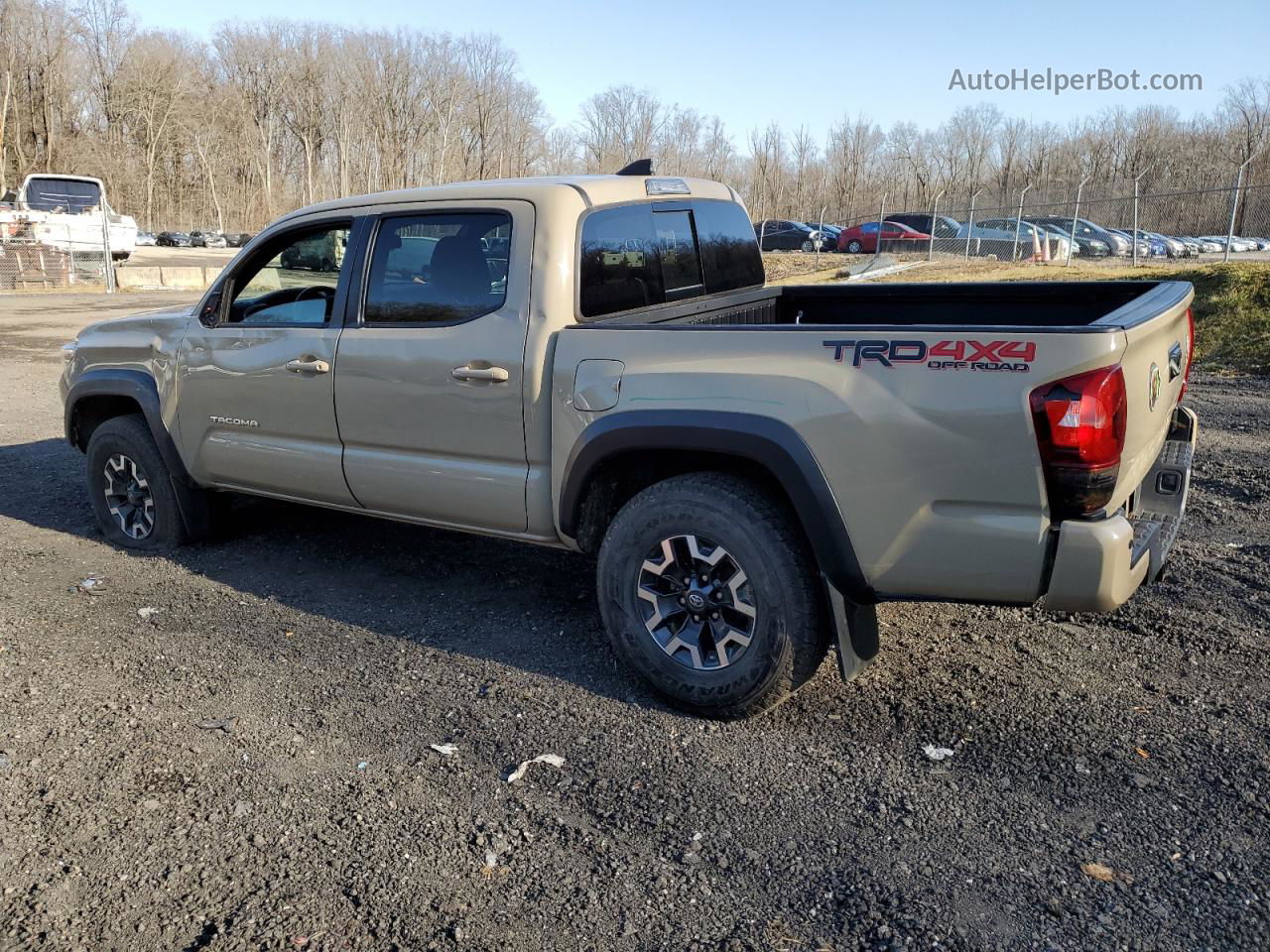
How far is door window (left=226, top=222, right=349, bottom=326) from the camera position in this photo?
481 cm

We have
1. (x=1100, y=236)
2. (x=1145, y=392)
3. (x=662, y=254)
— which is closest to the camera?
(x=1145, y=392)

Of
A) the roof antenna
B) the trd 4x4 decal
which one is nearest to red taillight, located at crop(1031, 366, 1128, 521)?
the trd 4x4 decal

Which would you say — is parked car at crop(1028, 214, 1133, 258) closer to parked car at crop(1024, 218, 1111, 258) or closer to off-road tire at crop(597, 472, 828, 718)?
parked car at crop(1024, 218, 1111, 258)

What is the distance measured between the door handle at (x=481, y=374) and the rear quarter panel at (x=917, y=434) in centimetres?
81

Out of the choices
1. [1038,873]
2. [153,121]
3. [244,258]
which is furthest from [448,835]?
[153,121]

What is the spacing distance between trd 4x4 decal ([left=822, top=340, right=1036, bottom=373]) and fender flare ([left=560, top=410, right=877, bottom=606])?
336 millimetres

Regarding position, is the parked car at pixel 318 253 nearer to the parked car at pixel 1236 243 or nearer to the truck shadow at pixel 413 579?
the truck shadow at pixel 413 579

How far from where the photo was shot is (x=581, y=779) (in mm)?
3326

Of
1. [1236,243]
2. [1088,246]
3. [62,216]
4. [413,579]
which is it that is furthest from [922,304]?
[1236,243]

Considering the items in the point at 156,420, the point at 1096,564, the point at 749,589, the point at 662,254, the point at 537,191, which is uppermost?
the point at 537,191

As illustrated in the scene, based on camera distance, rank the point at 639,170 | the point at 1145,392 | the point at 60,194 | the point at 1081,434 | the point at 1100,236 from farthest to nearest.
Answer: the point at 1100,236 → the point at 60,194 → the point at 639,170 → the point at 1145,392 → the point at 1081,434

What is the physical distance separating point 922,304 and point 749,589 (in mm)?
2240

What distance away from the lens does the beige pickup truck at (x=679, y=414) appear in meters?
3.10

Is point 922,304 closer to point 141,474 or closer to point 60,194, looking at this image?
point 141,474
